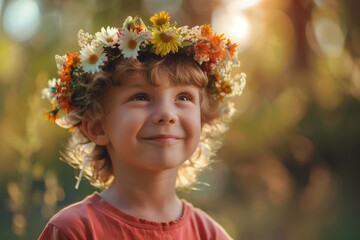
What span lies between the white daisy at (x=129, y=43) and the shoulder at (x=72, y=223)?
0.57 m

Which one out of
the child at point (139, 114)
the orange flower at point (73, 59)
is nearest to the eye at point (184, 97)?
the child at point (139, 114)

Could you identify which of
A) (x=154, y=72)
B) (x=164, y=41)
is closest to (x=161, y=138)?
(x=154, y=72)

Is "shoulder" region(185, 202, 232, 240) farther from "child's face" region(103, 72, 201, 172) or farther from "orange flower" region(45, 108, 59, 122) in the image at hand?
"orange flower" region(45, 108, 59, 122)

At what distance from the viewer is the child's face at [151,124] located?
258cm

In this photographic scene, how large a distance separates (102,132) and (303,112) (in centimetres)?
354

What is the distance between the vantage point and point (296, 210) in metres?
5.62

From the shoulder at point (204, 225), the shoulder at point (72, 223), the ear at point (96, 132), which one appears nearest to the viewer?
the shoulder at point (72, 223)

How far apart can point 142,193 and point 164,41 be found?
56cm

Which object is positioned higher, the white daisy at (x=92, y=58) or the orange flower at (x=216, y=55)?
the orange flower at (x=216, y=55)

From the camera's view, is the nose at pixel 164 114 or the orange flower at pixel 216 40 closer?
the nose at pixel 164 114

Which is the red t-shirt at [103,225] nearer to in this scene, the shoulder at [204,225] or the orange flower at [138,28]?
the shoulder at [204,225]

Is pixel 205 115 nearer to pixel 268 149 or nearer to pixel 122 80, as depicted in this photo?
pixel 122 80

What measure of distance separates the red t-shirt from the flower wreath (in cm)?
39

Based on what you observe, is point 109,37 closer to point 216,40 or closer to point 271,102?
point 216,40
